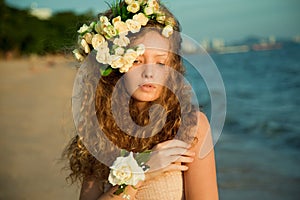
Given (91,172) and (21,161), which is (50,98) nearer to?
(21,161)

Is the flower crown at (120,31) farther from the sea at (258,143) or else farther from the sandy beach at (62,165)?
the sandy beach at (62,165)

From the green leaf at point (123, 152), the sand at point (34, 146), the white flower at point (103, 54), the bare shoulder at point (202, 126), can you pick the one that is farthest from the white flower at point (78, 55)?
the sand at point (34, 146)

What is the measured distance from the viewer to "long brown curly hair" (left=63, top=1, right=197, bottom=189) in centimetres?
332

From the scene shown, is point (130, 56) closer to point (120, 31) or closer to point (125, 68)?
point (125, 68)

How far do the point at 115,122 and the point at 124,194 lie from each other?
22.9 inches

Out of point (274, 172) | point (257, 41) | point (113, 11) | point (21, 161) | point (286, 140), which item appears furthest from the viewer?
point (257, 41)

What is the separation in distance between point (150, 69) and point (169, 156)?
1.65 ft

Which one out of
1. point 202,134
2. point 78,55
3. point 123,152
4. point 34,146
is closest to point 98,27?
point 78,55

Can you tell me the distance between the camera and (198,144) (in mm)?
3213

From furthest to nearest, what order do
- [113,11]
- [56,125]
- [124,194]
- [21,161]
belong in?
[56,125]
[21,161]
[113,11]
[124,194]

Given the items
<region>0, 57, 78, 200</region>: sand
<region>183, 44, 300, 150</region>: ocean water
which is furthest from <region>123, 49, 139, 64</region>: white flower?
<region>183, 44, 300, 150</region>: ocean water

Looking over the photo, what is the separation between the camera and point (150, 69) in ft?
10.4

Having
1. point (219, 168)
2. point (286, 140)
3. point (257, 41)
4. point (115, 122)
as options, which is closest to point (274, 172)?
point (219, 168)

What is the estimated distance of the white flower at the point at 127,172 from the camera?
2979mm
